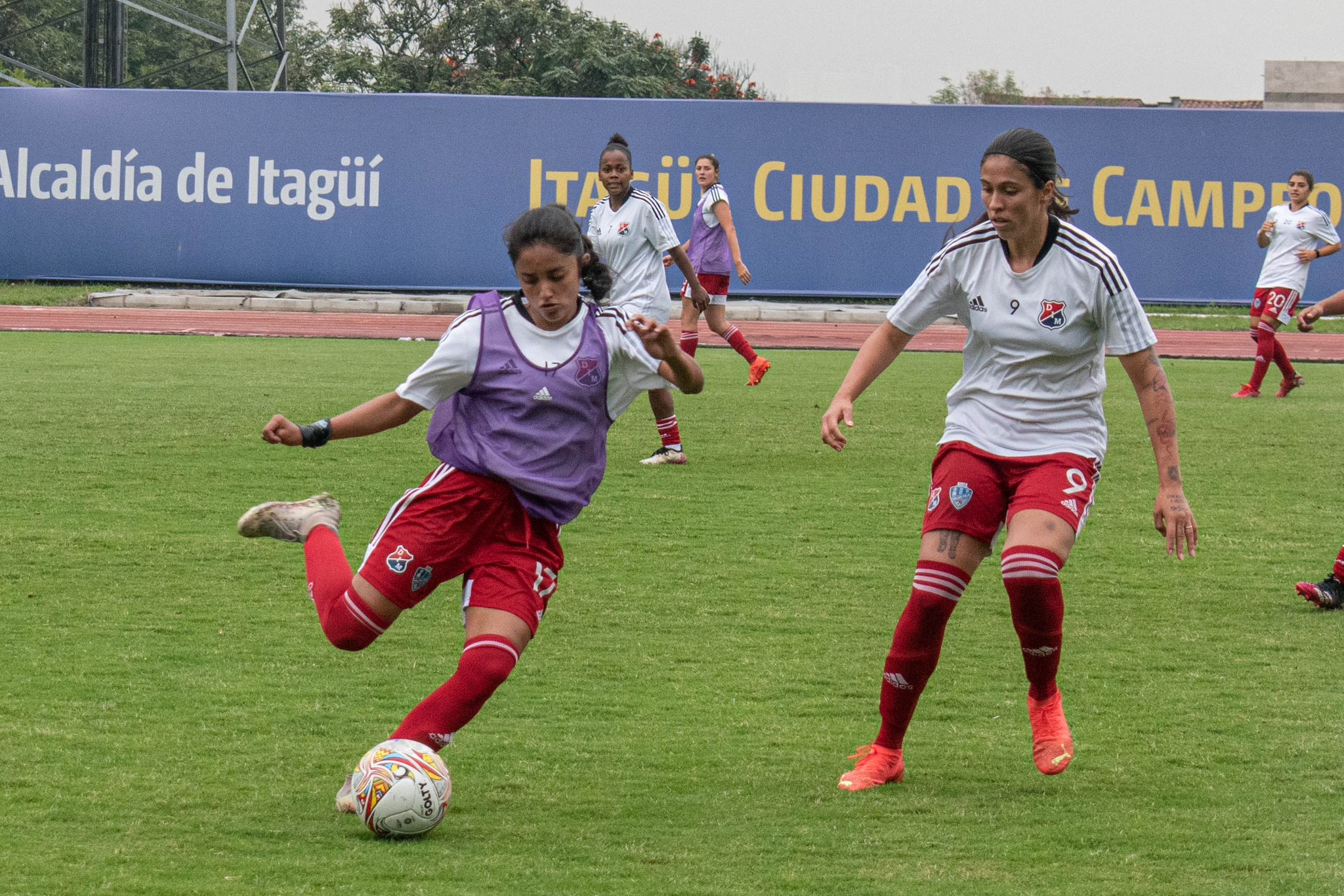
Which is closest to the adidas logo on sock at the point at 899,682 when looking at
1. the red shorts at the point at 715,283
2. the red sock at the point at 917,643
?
the red sock at the point at 917,643

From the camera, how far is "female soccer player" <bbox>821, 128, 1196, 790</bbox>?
14.5ft

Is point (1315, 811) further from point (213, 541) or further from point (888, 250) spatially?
point (888, 250)

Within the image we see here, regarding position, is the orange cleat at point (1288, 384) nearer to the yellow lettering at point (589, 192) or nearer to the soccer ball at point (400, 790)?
the yellow lettering at point (589, 192)

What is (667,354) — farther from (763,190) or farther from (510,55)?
(510,55)

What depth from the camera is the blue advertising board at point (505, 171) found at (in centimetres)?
2266

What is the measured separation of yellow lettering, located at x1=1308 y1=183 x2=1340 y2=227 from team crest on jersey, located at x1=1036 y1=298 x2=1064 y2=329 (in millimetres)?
19728

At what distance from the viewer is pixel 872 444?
11219mm

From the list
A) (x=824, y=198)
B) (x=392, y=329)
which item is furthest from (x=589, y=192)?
(x=392, y=329)

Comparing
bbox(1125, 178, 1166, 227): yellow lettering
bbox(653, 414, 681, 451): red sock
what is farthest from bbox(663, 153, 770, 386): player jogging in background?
bbox(1125, 178, 1166, 227): yellow lettering

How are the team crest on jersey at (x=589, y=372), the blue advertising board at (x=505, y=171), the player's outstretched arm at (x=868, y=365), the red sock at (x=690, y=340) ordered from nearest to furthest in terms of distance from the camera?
the team crest on jersey at (x=589, y=372) < the player's outstretched arm at (x=868, y=365) < the red sock at (x=690, y=340) < the blue advertising board at (x=505, y=171)

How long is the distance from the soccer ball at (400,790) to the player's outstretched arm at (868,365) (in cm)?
148

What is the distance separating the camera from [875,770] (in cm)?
444

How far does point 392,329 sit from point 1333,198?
13.1 metres

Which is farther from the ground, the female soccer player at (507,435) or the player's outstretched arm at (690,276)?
the player's outstretched arm at (690,276)
